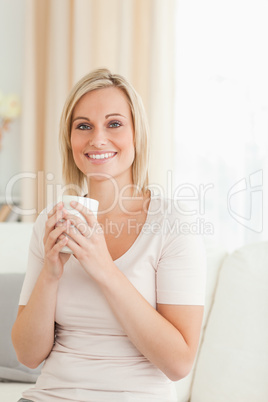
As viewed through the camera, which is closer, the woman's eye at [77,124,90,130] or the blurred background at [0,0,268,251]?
the woman's eye at [77,124,90,130]

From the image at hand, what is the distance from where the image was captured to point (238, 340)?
1674 mm

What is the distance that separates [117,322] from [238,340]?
0.61 m

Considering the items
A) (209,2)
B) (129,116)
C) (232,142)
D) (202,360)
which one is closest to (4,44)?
(209,2)

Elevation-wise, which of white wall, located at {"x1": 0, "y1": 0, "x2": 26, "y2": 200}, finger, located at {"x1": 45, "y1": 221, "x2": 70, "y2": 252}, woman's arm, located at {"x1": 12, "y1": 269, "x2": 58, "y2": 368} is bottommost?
woman's arm, located at {"x1": 12, "y1": 269, "x2": 58, "y2": 368}

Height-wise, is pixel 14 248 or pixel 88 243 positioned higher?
pixel 88 243

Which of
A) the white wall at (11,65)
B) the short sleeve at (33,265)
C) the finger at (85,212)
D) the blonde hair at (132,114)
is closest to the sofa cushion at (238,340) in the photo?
the blonde hair at (132,114)

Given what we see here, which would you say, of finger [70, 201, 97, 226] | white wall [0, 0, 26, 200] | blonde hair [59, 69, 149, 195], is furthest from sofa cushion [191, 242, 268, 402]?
white wall [0, 0, 26, 200]

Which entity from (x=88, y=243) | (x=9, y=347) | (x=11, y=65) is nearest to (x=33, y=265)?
(x=88, y=243)

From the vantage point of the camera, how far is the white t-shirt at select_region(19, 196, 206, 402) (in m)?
1.19

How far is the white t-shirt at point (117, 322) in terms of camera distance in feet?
3.92

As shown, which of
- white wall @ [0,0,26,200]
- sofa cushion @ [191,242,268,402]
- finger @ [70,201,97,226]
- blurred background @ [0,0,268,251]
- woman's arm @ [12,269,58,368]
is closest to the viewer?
finger @ [70,201,97,226]

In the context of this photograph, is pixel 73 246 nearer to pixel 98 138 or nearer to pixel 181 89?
pixel 98 138

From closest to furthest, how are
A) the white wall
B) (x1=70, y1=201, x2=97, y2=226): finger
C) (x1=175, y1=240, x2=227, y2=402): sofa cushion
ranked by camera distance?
1. (x1=70, y1=201, x2=97, y2=226): finger
2. (x1=175, y1=240, x2=227, y2=402): sofa cushion
3. the white wall

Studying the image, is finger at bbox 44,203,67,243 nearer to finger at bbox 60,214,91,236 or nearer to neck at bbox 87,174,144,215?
finger at bbox 60,214,91,236
